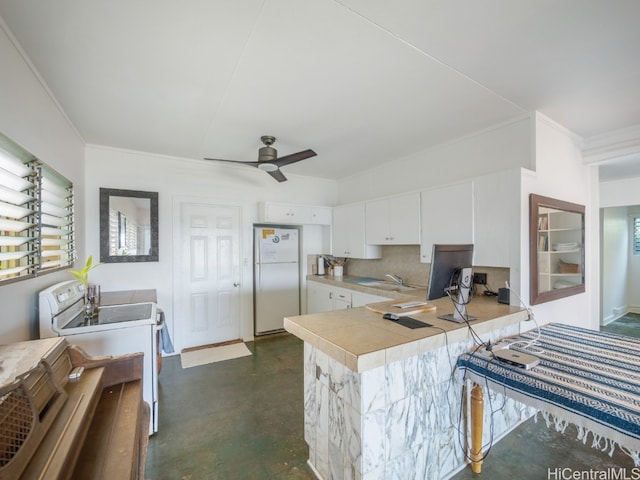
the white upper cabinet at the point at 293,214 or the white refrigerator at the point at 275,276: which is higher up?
the white upper cabinet at the point at 293,214

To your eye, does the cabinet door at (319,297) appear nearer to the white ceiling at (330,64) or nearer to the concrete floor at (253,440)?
the concrete floor at (253,440)

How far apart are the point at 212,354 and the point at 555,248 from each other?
4031 millimetres

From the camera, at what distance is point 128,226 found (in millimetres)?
3439

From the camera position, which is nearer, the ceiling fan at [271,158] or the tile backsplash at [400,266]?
the ceiling fan at [271,158]

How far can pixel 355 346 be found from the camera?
4.60ft

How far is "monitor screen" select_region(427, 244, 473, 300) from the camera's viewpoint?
1.79 meters

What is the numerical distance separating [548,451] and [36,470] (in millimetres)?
2811

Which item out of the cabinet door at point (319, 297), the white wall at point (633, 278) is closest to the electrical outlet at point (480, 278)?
the cabinet door at point (319, 297)

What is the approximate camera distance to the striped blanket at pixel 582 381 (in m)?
1.19

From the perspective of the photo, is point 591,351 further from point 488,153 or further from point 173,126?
point 173,126

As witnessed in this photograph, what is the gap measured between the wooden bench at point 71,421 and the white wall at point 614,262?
272 inches

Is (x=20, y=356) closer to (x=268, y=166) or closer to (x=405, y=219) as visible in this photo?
(x=268, y=166)

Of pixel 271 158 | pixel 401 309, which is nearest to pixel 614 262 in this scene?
pixel 401 309

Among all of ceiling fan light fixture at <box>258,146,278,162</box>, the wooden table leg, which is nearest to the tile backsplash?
the wooden table leg
